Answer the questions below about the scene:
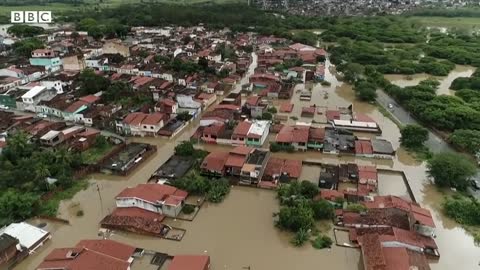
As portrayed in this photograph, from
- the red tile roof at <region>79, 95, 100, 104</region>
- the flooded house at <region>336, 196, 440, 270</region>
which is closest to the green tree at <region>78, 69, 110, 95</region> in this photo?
the red tile roof at <region>79, 95, 100, 104</region>

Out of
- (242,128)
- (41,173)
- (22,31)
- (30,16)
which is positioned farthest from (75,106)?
(30,16)

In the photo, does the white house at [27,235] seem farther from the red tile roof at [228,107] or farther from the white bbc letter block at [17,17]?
the white bbc letter block at [17,17]

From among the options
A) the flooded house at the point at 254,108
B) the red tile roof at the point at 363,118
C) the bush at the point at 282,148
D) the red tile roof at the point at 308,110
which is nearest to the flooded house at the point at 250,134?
the bush at the point at 282,148

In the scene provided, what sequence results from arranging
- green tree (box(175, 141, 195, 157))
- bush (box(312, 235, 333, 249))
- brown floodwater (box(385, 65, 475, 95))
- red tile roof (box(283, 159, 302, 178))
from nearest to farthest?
bush (box(312, 235, 333, 249)), red tile roof (box(283, 159, 302, 178)), green tree (box(175, 141, 195, 157)), brown floodwater (box(385, 65, 475, 95))

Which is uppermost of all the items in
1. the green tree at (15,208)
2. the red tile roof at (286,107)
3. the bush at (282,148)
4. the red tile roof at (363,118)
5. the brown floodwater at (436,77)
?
the brown floodwater at (436,77)

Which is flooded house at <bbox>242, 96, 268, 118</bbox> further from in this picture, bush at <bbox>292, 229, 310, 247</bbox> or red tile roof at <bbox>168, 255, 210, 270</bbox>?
red tile roof at <bbox>168, 255, 210, 270</bbox>

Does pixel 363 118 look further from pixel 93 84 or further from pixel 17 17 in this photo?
pixel 17 17
